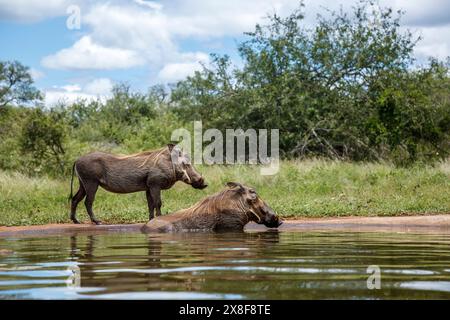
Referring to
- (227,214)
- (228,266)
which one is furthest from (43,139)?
(228,266)

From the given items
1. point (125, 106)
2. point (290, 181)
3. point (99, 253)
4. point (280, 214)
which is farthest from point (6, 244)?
point (125, 106)

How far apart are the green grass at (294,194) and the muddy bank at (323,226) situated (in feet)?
3.21

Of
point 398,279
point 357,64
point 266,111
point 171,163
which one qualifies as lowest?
point 398,279

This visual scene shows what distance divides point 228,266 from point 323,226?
5.49 metres

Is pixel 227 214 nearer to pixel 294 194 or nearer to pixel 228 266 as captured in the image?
pixel 228 266

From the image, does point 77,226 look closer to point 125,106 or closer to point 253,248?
point 253,248

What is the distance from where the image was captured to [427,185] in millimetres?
16141

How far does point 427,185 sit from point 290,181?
126 inches

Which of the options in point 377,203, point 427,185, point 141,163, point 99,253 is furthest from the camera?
point 427,185

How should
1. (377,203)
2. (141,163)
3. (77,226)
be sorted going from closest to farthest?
(77,226)
(141,163)
(377,203)

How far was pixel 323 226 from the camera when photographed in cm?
1193

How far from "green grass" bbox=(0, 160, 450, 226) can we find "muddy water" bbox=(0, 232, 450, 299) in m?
3.30

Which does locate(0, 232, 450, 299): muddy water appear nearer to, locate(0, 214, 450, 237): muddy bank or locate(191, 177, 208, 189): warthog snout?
locate(0, 214, 450, 237): muddy bank

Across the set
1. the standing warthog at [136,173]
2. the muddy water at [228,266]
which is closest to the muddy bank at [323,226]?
the standing warthog at [136,173]
